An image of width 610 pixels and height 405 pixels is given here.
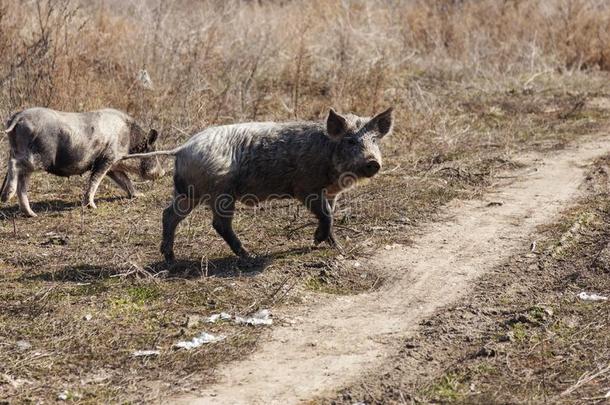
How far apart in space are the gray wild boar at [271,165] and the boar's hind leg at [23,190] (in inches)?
80.8

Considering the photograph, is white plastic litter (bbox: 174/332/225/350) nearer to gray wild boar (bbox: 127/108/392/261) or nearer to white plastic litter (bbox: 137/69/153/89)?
gray wild boar (bbox: 127/108/392/261)

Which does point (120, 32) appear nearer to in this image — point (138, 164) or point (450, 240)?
point (138, 164)

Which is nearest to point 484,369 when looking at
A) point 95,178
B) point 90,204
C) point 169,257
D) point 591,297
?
point 591,297

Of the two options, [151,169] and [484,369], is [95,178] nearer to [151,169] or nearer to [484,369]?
[151,169]

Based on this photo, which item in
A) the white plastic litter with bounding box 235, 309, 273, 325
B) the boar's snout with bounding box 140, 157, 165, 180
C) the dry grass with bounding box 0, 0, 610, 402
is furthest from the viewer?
the boar's snout with bounding box 140, 157, 165, 180

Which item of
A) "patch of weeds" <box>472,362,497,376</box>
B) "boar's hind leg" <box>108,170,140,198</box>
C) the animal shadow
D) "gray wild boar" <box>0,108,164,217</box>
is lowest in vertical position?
"patch of weeds" <box>472,362,497,376</box>

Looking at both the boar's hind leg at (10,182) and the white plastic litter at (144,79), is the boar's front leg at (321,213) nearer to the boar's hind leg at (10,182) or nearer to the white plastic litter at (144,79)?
the boar's hind leg at (10,182)

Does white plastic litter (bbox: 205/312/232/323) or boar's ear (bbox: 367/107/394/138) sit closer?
white plastic litter (bbox: 205/312/232/323)

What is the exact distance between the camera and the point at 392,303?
22.5 feet

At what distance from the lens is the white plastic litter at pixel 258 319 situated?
6.43m

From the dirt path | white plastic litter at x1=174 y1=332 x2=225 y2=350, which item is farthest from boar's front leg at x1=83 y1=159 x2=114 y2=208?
white plastic litter at x1=174 y1=332 x2=225 y2=350

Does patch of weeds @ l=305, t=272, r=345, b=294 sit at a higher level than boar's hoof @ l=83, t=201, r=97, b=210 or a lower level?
lower

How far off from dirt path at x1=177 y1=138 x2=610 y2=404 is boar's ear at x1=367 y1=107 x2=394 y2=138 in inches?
37.9

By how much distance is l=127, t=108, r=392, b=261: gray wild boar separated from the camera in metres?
7.46
